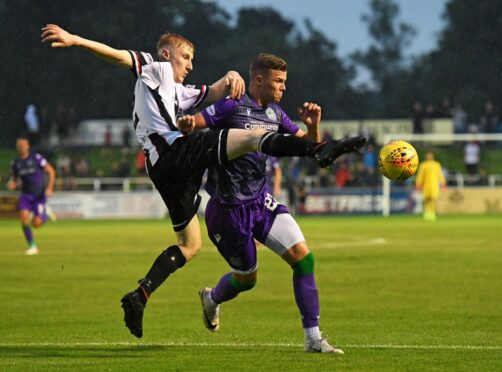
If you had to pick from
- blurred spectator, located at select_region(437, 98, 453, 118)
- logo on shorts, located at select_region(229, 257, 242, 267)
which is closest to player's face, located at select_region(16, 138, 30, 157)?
logo on shorts, located at select_region(229, 257, 242, 267)

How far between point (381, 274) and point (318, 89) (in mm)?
84782

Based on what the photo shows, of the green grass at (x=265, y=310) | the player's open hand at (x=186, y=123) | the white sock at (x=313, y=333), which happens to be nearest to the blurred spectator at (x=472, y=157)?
the green grass at (x=265, y=310)

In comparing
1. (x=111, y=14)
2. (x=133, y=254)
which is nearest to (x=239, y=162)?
(x=133, y=254)

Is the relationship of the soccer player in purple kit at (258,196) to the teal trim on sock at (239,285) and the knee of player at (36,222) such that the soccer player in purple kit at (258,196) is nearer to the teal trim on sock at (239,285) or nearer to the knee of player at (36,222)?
the teal trim on sock at (239,285)

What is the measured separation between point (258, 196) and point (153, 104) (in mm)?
1136

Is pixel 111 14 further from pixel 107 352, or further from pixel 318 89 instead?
pixel 107 352

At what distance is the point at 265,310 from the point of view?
14531 millimetres

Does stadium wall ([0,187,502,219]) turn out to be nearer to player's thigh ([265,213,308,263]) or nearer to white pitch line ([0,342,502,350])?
white pitch line ([0,342,502,350])

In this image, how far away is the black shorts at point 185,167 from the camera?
957 cm

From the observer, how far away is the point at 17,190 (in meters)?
46.5

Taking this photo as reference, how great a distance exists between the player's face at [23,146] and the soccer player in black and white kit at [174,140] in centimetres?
1611

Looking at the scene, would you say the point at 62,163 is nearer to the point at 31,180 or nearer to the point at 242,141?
the point at 31,180

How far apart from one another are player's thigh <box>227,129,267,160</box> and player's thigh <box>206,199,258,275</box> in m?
0.78

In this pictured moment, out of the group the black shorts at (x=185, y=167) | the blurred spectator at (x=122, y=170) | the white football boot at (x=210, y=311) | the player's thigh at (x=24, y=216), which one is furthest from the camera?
the blurred spectator at (x=122, y=170)
